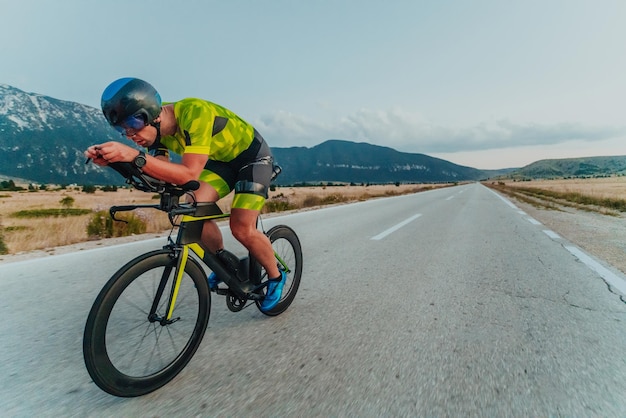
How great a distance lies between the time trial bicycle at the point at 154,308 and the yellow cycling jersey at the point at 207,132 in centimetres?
30

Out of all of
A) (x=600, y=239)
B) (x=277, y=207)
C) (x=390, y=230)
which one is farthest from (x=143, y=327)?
(x=277, y=207)

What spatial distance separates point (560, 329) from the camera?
110 inches

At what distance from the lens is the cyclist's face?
2.23 meters

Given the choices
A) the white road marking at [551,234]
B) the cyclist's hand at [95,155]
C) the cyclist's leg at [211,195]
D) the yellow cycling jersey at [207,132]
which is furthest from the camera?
the white road marking at [551,234]

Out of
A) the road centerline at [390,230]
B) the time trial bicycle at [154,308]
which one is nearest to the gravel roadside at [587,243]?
the road centerline at [390,230]

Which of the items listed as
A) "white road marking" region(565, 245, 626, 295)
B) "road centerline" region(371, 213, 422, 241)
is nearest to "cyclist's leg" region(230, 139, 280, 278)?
"white road marking" region(565, 245, 626, 295)

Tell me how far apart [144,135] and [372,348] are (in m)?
2.14

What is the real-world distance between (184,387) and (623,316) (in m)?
3.70

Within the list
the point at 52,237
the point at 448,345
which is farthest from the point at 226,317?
the point at 52,237

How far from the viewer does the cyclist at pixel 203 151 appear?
198 cm

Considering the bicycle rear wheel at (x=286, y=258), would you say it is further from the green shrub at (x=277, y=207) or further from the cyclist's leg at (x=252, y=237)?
the green shrub at (x=277, y=207)

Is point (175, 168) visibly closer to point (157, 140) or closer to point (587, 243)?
point (157, 140)

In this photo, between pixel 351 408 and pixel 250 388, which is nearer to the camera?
pixel 351 408

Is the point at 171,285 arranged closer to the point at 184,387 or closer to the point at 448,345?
the point at 184,387
